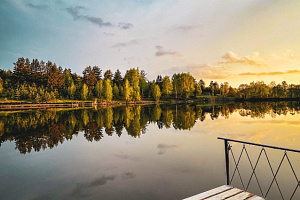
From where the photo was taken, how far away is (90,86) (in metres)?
97.0

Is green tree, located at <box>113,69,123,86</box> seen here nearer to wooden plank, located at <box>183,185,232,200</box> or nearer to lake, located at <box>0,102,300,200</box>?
lake, located at <box>0,102,300,200</box>

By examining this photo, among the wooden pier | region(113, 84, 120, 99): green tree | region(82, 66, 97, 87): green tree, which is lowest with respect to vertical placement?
the wooden pier

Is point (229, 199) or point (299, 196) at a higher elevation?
point (229, 199)

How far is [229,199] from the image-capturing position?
16.4 feet

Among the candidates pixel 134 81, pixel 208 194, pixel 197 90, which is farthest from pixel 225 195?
pixel 197 90

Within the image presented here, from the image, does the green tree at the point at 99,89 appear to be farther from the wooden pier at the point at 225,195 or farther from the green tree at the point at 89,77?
the wooden pier at the point at 225,195

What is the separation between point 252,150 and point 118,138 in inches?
397

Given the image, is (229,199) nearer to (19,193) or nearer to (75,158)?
(19,193)

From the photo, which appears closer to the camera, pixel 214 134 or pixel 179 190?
pixel 179 190

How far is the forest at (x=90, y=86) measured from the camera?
7500 centimetres

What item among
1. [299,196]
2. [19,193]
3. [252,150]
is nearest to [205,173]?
[299,196]

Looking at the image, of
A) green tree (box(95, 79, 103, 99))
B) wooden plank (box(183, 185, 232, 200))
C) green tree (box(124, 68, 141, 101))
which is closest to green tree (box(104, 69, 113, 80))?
green tree (box(124, 68, 141, 101))

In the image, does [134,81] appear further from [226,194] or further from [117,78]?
[226,194]

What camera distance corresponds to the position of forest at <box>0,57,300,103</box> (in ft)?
246
